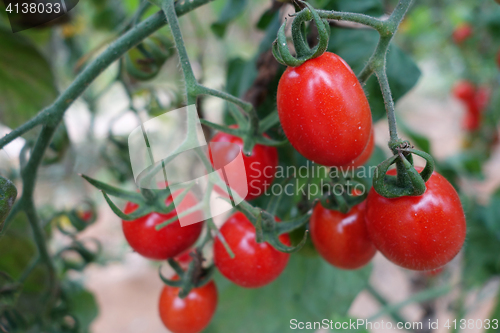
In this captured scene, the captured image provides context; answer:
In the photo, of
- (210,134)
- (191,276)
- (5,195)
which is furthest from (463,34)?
(5,195)

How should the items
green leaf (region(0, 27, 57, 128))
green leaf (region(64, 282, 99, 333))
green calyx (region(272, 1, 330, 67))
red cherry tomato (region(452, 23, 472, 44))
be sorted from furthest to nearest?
red cherry tomato (region(452, 23, 472, 44)), green leaf (region(64, 282, 99, 333)), green leaf (region(0, 27, 57, 128)), green calyx (region(272, 1, 330, 67))

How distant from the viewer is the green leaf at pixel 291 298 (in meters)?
0.70

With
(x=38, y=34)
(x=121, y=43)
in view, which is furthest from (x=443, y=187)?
(x=38, y=34)

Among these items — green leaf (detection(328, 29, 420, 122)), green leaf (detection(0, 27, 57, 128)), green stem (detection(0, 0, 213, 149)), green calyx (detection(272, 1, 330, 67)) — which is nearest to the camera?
green calyx (detection(272, 1, 330, 67))

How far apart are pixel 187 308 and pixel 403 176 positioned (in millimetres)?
318

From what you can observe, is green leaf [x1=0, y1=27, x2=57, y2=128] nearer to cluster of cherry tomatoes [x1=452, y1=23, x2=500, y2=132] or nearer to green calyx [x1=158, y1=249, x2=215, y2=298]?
green calyx [x1=158, y1=249, x2=215, y2=298]

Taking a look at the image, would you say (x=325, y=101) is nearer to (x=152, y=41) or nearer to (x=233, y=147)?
(x=233, y=147)

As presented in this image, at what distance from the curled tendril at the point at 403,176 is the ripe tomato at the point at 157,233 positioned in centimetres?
21

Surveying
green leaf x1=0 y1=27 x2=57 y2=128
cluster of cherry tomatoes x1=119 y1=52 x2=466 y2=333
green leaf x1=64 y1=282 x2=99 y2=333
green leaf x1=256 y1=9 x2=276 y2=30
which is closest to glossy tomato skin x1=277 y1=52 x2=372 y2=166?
cluster of cherry tomatoes x1=119 y1=52 x2=466 y2=333

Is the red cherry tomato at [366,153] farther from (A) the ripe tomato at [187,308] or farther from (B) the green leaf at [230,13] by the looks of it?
(B) the green leaf at [230,13]

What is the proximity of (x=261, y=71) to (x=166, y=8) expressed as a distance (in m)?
0.23

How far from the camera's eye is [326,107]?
1.04 ft

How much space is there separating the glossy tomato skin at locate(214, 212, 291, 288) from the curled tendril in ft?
0.49

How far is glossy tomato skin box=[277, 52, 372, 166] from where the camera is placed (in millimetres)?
314
